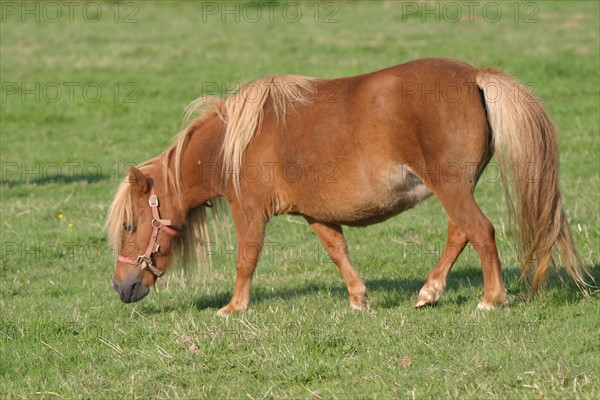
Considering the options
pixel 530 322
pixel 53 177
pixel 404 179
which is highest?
pixel 404 179

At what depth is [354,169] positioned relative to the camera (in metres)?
7.07

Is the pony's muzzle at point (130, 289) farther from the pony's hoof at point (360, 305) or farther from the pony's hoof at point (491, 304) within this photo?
the pony's hoof at point (491, 304)

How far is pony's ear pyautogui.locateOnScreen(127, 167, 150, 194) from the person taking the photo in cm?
747

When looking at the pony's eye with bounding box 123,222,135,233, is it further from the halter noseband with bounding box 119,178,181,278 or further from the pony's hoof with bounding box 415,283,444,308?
the pony's hoof with bounding box 415,283,444,308

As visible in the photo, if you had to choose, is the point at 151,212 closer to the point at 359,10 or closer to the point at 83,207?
the point at 83,207

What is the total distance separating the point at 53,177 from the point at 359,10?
18.4 metres

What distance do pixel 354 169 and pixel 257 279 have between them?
243 cm

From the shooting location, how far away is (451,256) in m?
7.37

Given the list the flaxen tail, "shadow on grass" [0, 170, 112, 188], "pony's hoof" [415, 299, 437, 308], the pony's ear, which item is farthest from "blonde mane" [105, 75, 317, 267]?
"shadow on grass" [0, 170, 112, 188]

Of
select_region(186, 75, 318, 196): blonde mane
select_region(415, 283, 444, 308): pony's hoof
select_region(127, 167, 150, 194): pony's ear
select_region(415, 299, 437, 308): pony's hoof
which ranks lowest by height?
select_region(415, 299, 437, 308): pony's hoof

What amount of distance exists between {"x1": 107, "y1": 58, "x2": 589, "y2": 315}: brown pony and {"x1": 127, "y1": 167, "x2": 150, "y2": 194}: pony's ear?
0.05 ft

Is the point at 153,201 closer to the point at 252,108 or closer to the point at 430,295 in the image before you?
the point at 252,108

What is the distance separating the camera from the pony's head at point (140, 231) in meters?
7.65

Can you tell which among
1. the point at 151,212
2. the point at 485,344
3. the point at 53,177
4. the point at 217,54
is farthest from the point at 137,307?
the point at 217,54
